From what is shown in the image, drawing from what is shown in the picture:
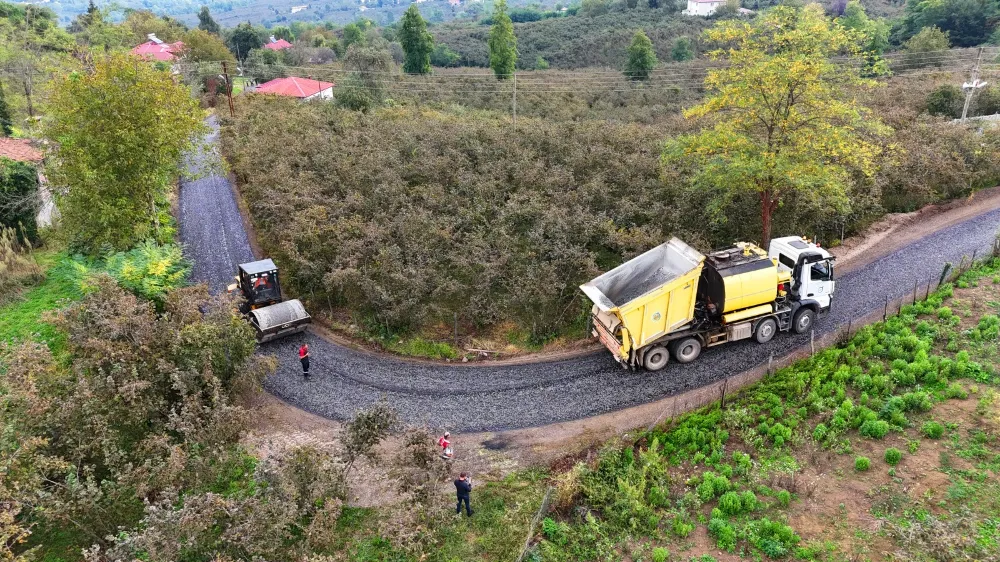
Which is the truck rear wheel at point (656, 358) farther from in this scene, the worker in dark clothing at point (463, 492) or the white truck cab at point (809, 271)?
the worker in dark clothing at point (463, 492)

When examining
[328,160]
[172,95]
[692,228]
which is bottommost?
[692,228]

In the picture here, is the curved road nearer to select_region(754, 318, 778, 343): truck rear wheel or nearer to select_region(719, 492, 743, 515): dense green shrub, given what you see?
select_region(754, 318, 778, 343): truck rear wheel

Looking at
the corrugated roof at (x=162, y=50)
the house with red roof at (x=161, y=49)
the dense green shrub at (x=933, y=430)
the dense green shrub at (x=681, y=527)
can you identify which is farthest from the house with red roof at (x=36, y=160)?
the corrugated roof at (x=162, y=50)

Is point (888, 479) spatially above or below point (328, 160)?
below

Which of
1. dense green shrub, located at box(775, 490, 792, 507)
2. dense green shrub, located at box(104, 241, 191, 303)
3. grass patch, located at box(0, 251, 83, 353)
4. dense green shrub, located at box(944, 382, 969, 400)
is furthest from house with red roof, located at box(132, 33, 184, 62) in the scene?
dense green shrub, located at box(944, 382, 969, 400)

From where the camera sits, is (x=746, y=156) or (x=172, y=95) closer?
(x=746, y=156)

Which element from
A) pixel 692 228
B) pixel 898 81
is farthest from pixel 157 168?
pixel 898 81

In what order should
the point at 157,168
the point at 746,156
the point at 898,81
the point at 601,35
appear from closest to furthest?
the point at 746,156 < the point at 157,168 < the point at 898,81 < the point at 601,35

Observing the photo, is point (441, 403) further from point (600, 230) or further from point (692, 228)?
point (692, 228)
